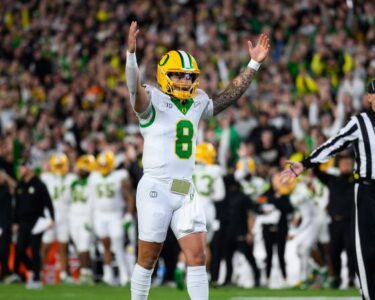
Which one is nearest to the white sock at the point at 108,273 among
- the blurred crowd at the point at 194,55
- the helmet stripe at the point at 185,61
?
the blurred crowd at the point at 194,55

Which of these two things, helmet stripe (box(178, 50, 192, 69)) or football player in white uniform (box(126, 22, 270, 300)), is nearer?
football player in white uniform (box(126, 22, 270, 300))

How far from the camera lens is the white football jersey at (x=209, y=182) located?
1666cm

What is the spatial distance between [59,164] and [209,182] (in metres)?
3.25

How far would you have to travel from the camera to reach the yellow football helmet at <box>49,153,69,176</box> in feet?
62.1

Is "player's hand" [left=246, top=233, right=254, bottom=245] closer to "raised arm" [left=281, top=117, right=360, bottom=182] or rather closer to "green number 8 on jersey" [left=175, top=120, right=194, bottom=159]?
"raised arm" [left=281, top=117, right=360, bottom=182]

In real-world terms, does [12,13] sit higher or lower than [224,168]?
higher

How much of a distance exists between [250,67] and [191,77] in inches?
26.7

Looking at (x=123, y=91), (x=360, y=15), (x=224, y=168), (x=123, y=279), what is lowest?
(x=123, y=279)

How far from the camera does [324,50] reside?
67.7 feet

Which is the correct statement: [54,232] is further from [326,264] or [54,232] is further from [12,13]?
[12,13]

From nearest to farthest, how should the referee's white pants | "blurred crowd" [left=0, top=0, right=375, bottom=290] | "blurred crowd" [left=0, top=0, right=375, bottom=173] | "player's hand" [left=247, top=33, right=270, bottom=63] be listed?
the referee's white pants, "player's hand" [left=247, top=33, right=270, bottom=63], "blurred crowd" [left=0, top=0, right=375, bottom=290], "blurred crowd" [left=0, top=0, right=375, bottom=173]

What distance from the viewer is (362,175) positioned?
30.1 feet

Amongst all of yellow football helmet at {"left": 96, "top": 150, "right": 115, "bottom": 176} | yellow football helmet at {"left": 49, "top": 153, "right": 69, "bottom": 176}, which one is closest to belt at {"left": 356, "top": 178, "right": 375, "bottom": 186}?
yellow football helmet at {"left": 96, "top": 150, "right": 115, "bottom": 176}

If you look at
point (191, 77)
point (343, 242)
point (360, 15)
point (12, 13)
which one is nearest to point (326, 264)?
point (343, 242)
